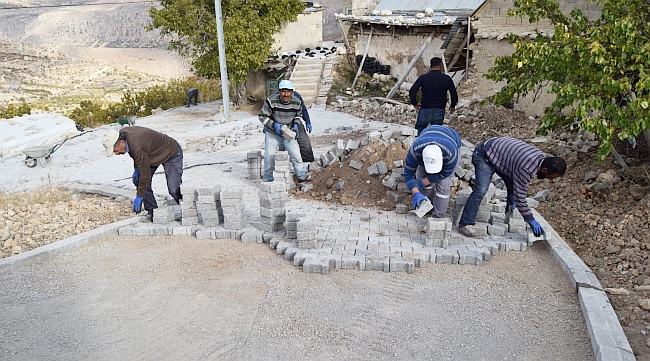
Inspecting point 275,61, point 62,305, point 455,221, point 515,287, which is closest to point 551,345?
point 515,287

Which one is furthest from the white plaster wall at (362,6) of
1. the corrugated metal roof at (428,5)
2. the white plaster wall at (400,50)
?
the white plaster wall at (400,50)

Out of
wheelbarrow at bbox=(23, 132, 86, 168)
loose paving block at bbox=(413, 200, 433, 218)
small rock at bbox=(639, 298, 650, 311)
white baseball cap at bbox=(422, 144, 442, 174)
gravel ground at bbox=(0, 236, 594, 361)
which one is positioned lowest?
wheelbarrow at bbox=(23, 132, 86, 168)

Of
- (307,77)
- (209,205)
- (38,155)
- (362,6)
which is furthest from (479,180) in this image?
(362,6)

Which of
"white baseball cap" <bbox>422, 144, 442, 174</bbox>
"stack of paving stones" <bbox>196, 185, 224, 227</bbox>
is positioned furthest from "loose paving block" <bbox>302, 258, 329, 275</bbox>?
"stack of paving stones" <bbox>196, 185, 224, 227</bbox>

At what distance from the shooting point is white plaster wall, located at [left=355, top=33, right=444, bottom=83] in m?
17.0

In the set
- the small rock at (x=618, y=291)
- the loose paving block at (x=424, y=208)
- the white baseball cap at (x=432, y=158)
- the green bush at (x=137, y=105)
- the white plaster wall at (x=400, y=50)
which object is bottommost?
the green bush at (x=137, y=105)

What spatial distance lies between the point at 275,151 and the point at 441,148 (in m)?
3.55

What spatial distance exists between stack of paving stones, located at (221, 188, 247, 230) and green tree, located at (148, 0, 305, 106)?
12.7 metres

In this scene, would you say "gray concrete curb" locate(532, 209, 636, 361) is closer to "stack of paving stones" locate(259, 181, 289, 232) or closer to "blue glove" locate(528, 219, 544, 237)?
"blue glove" locate(528, 219, 544, 237)

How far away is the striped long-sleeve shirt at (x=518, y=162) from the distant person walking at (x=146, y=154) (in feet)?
13.8

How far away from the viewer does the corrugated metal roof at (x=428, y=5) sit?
719 inches

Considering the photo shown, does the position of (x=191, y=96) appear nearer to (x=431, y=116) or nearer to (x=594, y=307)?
(x=431, y=116)

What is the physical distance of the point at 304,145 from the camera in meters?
8.87

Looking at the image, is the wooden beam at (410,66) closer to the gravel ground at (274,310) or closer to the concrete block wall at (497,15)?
the concrete block wall at (497,15)
